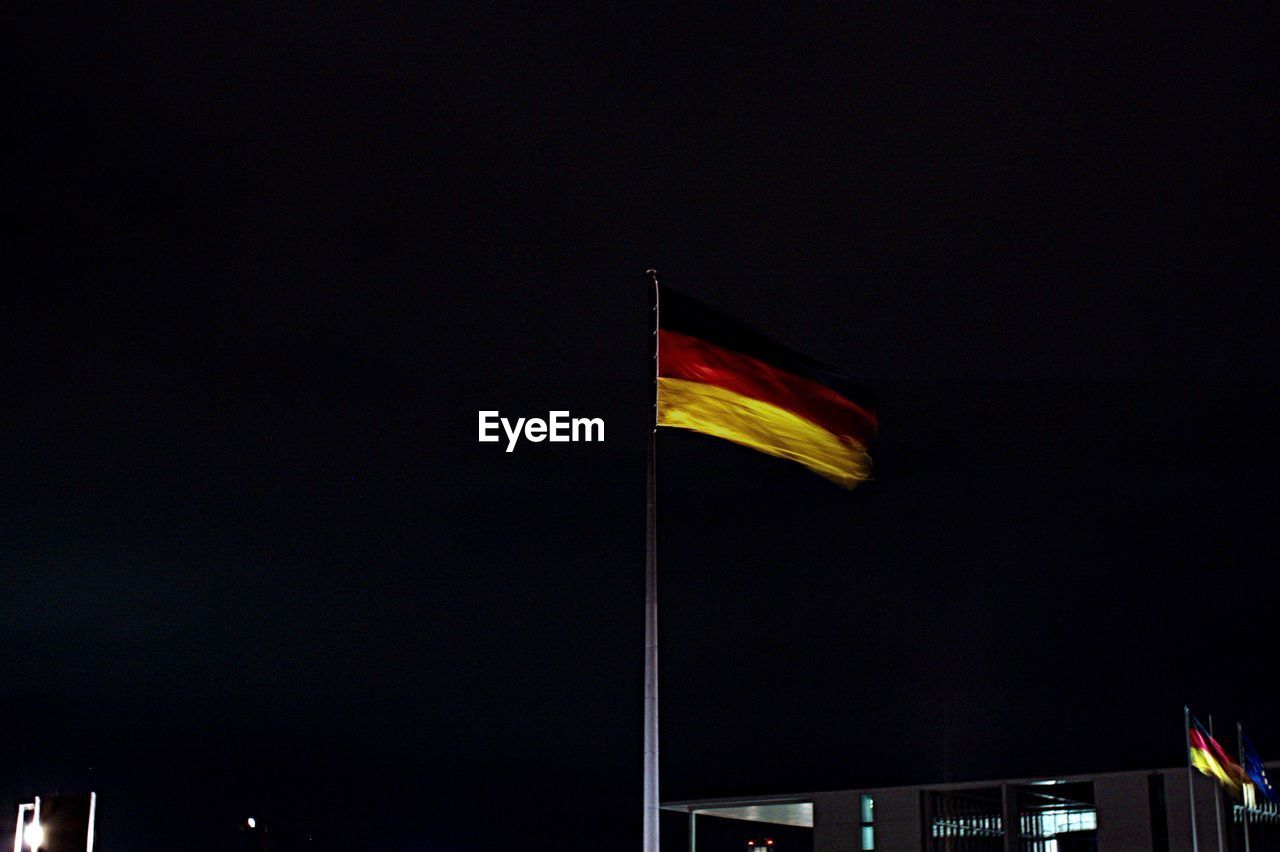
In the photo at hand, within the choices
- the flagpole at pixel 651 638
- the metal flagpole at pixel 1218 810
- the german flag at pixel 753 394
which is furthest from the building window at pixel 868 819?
the flagpole at pixel 651 638

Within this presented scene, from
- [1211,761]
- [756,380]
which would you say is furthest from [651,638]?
[1211,761]

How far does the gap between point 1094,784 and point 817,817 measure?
34.9ft

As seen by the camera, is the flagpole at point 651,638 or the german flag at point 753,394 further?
the german flag at point 753,394

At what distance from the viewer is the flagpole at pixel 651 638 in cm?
1285

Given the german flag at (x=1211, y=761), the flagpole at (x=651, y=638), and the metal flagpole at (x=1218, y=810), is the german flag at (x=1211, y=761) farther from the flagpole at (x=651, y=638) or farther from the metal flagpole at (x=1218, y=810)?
the flagpole at (x=651, y=638)

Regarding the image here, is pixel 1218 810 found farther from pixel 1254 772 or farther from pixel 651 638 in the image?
pixel 651 638

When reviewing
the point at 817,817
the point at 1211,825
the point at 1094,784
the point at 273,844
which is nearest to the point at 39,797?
the point at 817,817

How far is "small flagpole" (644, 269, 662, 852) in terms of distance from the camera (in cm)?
1285

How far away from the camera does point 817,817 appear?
45969 millimetres

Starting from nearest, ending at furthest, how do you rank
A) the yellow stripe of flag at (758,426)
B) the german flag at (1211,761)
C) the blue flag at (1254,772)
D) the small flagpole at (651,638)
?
the small flagpole at (651,638) → the yellow stripe of flag at (758,426) → the german flag at (1211,761) → the blue flag at (1254,772)

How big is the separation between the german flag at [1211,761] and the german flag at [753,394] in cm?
1829

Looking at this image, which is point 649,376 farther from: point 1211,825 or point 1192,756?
point 1211,825

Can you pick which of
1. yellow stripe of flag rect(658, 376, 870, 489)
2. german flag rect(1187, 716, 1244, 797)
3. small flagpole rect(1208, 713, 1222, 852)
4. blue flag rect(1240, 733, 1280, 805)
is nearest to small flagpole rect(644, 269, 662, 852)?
yellow stripe of flag rect(658, 376, 870, 489)

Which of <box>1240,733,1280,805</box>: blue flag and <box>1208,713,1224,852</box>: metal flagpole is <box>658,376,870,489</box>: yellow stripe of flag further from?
<box>1240,733,1280,805</box>: blue flag
